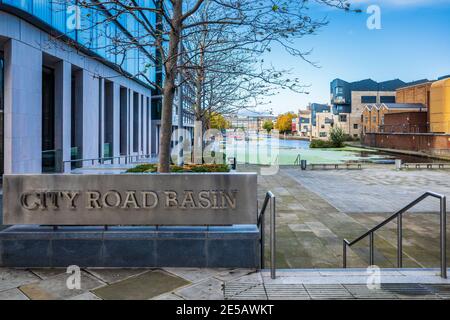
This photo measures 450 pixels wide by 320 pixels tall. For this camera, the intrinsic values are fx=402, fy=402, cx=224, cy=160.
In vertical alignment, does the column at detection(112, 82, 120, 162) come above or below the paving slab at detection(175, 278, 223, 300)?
above

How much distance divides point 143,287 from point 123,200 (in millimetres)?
1472

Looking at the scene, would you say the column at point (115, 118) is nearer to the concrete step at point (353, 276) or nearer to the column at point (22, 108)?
the column at point (22, 108)

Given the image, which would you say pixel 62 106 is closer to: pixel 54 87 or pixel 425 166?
Answer: pixel 54 87

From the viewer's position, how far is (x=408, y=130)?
72.4 metres

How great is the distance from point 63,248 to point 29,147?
13.9 m

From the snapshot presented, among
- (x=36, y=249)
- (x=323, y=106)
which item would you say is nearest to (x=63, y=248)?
(x=36, y=249)

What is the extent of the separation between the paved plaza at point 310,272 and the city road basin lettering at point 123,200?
95cm

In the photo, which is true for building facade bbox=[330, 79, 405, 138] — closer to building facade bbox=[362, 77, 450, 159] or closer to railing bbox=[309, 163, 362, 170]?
building facade bbox=[362, 77, 450, 159]

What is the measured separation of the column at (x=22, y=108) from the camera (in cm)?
1667

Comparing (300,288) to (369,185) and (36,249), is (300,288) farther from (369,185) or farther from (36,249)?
(369,185)

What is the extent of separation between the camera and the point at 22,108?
1747 centimetres

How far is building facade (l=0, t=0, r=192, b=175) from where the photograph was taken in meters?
16.5

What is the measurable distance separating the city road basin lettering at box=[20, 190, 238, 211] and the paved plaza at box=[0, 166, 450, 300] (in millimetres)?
948

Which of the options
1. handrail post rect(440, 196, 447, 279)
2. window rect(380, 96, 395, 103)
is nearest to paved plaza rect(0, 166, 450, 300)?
handrail post rect(440, 196, 447, 279)
